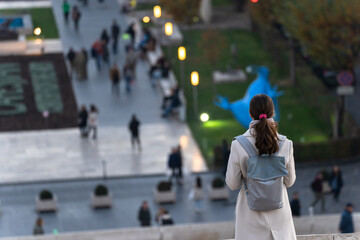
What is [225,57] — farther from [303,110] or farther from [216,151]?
[216,151]

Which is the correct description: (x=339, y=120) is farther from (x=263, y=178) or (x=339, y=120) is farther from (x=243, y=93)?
(x=263, y=178)

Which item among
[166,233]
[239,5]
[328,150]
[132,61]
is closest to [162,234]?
[166,233]

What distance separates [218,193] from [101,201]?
3.41m

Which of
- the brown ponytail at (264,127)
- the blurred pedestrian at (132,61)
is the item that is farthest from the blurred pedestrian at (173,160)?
the brown ponytail at (264,127)

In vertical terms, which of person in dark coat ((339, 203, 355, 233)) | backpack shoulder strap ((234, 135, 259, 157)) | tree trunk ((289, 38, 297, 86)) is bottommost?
person in dark coat ((339, 203, 355, 233))

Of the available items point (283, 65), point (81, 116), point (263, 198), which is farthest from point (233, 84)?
point (263, 198)

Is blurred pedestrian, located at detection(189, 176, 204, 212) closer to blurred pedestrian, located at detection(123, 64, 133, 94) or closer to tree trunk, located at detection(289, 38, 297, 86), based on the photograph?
blurred pedestrian, located at detection(123, 64, 133, 94)

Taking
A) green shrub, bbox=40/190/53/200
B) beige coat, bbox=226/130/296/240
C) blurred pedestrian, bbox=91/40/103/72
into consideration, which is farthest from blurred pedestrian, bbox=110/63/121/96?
beige coat, bbox=226/130/296/240

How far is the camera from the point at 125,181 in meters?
31.0

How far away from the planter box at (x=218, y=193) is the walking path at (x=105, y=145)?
9.82 feet

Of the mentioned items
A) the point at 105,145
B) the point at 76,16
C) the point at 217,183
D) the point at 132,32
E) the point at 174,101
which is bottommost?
the point at 217,183

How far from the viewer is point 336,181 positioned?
92.8ft

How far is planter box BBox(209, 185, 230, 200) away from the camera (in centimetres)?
2900

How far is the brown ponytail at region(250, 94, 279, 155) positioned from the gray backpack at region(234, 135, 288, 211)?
7 cm
